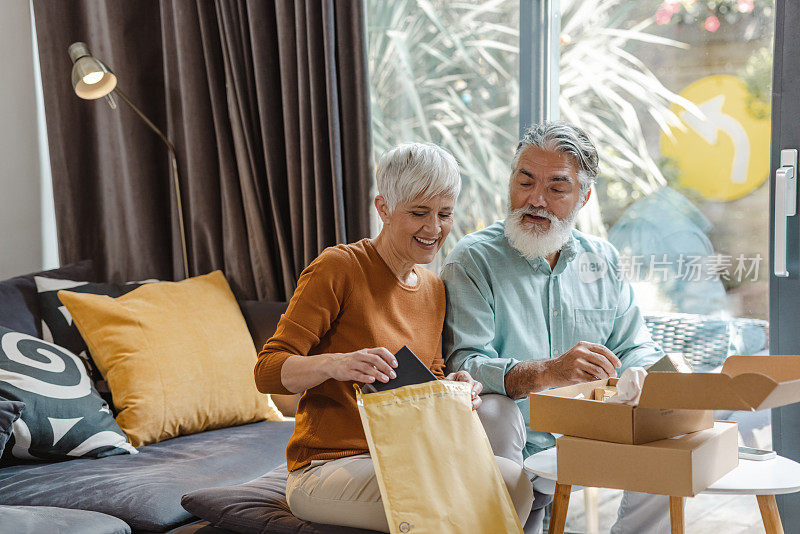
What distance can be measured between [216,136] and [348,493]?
5.84 ft

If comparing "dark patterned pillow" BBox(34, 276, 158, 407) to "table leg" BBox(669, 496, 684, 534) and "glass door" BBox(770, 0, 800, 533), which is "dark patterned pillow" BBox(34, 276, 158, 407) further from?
"glass door" BBox(770, 0, 800, 533)

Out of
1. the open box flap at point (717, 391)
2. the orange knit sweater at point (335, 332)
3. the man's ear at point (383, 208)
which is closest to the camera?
the open box flap at point (717, 391)

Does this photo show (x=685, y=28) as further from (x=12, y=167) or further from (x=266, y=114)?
(x=12, y=167)

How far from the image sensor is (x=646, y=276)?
2.58 meters

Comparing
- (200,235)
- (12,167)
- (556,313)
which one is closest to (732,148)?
(556,313)

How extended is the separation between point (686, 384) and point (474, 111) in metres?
1.62

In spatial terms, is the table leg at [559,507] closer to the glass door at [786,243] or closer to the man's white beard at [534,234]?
the man's white beard at [534,234]

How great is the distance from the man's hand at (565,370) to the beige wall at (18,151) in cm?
210

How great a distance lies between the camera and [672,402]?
1.38 meters

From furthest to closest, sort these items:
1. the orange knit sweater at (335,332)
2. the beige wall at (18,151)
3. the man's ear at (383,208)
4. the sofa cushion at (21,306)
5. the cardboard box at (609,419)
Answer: the beige wall at (18,151) → the sofa cushion at (21,306) → the man's ear at (383,208) → the orange knit sweater at (335,332) → the cardboard box at (609,419)

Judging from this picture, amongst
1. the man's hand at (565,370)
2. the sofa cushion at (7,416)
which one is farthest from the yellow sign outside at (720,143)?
the sofa cushion at (7,416)

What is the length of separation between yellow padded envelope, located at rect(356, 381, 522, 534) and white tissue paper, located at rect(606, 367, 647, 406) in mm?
286

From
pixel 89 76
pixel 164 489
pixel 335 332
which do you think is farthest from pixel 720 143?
pixel 89 76

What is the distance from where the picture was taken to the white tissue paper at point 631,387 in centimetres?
147
